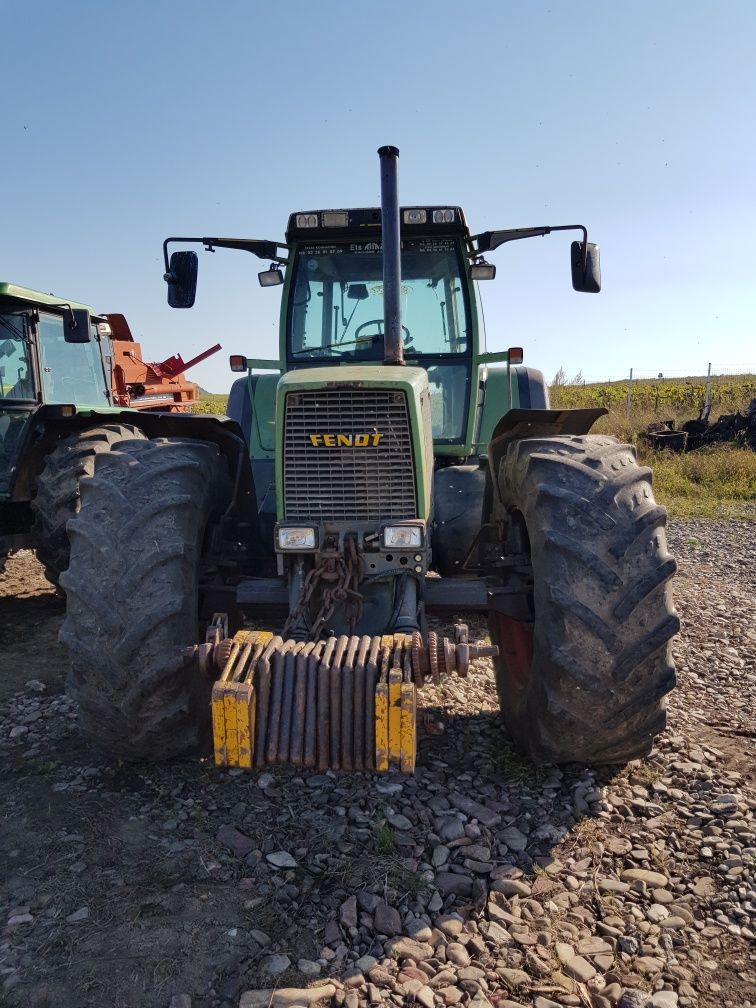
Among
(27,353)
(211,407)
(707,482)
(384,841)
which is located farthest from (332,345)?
(211,407)

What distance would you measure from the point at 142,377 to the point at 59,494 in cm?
746

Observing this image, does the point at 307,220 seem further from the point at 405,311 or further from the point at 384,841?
the point at 384,841

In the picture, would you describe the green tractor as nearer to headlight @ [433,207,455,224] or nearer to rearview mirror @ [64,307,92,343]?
rearview mirror @ [64,307,92,343]

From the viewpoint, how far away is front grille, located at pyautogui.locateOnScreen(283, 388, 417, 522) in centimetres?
339

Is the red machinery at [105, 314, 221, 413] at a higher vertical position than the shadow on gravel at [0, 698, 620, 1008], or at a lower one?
higher

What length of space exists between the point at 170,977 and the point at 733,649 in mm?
4322

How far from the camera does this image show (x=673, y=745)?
3762 mm

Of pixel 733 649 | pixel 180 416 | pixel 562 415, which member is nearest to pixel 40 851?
pixel 180 416

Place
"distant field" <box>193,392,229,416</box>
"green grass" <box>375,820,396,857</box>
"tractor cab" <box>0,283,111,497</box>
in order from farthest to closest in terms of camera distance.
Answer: "distant field" <box>193,392,229,416</box>, "tractor cab" <box>0,283,111,497</box>, "green grass" <box>375,820,396,857</box>

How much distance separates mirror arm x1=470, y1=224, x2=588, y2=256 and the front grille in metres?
2.06

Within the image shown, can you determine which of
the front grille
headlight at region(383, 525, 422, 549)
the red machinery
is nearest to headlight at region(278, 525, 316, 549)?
the front grille

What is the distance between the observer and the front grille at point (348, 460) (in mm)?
3393

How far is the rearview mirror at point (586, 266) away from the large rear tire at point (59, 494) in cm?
345

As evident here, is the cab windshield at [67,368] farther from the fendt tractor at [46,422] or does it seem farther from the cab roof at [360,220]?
the cab roof at [360,220]
